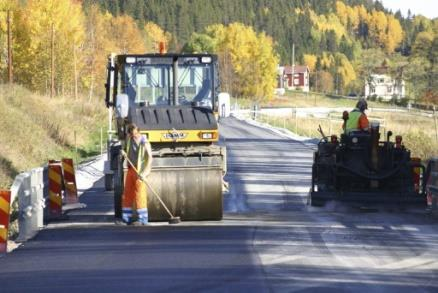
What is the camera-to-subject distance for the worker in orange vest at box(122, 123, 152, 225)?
14.1 metres

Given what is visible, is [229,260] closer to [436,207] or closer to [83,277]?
[83,277]

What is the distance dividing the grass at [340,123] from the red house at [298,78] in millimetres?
19799

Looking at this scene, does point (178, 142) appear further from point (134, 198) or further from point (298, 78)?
point (298, 78)

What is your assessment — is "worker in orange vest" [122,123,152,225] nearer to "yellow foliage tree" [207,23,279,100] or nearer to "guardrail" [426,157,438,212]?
"guardrail" [426,157,438,212]

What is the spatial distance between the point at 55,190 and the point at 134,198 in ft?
7.02

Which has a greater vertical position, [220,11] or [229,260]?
[220,11]

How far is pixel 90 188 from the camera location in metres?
21.7

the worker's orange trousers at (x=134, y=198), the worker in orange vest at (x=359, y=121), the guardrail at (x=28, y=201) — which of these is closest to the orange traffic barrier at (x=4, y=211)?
the guardrail at (x=28, y=201)

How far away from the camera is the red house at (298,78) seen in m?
176

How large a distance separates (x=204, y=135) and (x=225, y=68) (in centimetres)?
9674

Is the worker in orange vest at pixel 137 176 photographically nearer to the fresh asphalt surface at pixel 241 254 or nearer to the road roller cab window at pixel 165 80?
the fresh asphalt surface at pixel 241 254

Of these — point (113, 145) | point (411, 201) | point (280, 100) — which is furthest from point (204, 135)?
point (280, 100)

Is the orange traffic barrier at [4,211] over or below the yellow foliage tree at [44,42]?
below

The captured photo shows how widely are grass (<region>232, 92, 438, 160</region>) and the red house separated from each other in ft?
65.0
